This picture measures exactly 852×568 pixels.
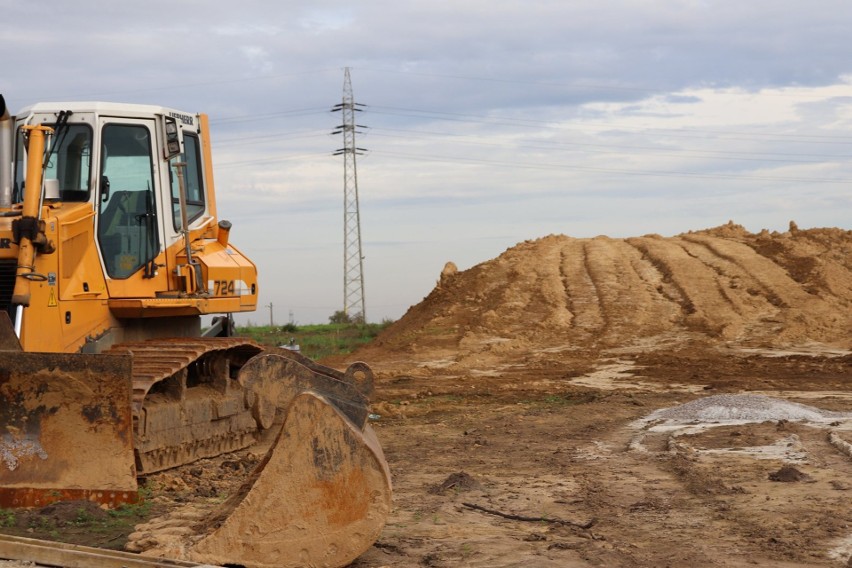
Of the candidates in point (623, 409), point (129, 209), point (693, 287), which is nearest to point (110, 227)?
point (129, 209)

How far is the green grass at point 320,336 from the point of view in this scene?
95.3ft

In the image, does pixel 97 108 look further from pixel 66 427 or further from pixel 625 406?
pixel 625 406

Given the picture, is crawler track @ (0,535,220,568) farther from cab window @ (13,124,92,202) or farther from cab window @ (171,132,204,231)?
cab window @ (171,132,204,231)

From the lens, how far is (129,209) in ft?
32.8

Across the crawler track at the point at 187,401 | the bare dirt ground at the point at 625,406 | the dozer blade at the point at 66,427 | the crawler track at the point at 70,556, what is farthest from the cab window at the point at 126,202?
the crawler track at the point at 70,556

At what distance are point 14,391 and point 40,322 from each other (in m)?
1.09

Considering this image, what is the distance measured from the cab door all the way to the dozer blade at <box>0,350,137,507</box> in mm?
1856

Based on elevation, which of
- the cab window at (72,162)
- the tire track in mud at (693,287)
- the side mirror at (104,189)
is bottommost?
the tire track in mud at (693,287)

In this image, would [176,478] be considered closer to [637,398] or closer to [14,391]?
[14,391]

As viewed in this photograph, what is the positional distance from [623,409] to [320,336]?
20.3 meters

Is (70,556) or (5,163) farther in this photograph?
(5,163)

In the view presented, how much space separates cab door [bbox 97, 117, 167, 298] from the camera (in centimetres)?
975

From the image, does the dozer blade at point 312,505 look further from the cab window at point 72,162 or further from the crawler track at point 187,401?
the cab window at point 72,162

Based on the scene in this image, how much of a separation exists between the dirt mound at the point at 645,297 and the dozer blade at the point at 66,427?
56.3 ft
